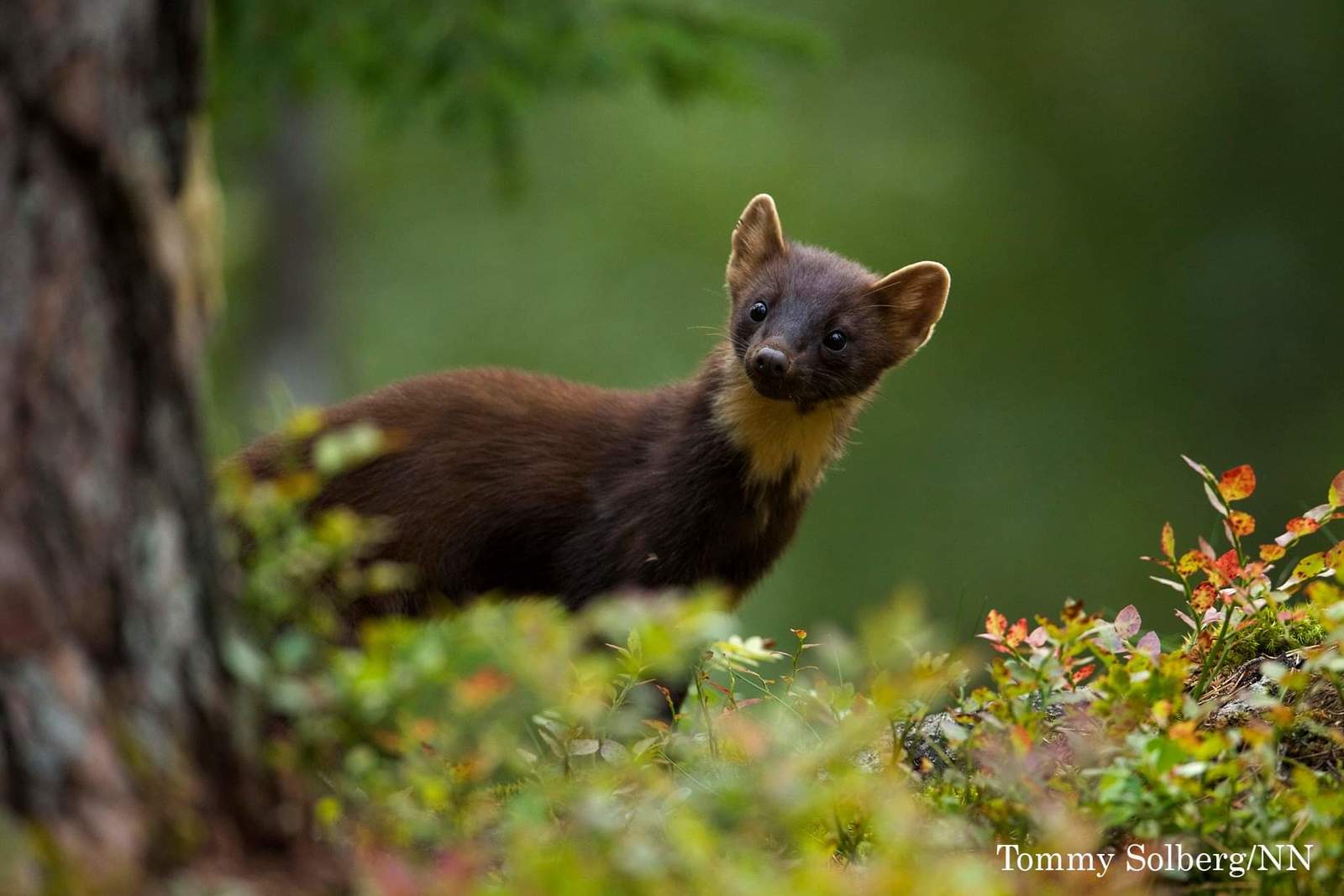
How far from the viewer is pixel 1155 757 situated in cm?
362

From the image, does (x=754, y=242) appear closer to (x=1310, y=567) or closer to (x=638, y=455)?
(x=638, y=455)

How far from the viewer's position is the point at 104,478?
2.82 meters

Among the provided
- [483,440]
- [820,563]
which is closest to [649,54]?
[483,440]

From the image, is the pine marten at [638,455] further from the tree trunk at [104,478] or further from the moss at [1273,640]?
the tree trunk at [104,478]

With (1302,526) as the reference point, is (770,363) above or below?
above

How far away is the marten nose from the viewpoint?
22.5ft

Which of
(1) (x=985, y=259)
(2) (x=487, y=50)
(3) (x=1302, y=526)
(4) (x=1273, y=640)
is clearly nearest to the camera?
(3) (x=1302, y=526)

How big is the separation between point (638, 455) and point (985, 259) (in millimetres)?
18426

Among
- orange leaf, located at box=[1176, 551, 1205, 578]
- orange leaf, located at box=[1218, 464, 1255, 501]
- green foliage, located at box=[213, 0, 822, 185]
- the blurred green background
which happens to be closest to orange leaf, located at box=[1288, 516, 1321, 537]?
orange leaf, located at box=[1218, 464, 1255, 501]

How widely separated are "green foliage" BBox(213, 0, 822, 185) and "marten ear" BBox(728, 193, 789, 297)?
1728 mm

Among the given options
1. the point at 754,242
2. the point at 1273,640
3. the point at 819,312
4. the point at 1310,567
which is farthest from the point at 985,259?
the point at 1310,567

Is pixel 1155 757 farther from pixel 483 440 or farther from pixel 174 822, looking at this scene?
pixel 483 440

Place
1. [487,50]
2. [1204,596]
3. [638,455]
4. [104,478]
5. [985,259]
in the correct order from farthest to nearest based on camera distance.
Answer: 1. [985,259]
2. [487,50]
3. [638,455]
4. [1204,596]
5. [104,478]

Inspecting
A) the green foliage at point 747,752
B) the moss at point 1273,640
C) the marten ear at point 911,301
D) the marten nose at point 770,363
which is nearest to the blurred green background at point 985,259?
the marten ear at point 911,301
